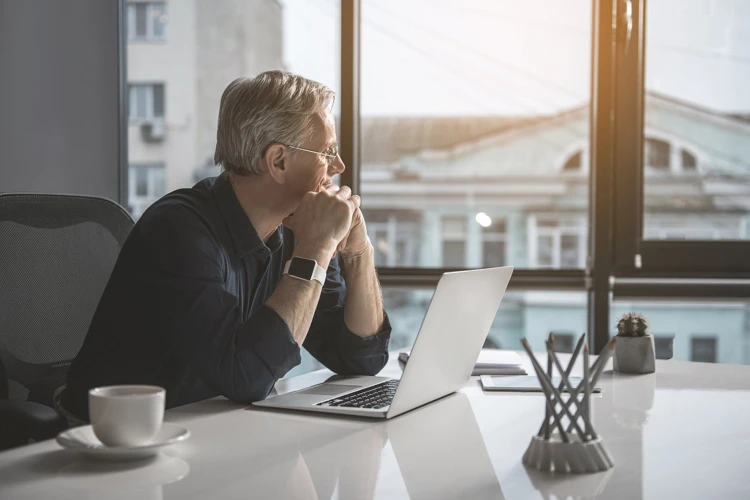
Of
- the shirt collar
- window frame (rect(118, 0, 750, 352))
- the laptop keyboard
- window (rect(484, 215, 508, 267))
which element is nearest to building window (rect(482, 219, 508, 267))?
window (rect(484, 215, 508, 267))

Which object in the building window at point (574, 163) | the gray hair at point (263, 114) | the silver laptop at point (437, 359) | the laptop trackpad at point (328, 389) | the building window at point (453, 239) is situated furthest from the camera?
the building window at point (453, 239)

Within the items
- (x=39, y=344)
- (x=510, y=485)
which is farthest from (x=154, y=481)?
(x=39, y=344)

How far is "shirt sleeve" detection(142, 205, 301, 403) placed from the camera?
130 cm

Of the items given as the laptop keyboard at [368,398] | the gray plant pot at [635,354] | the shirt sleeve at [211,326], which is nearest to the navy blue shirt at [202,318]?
the shirt sleeve at [211,326]

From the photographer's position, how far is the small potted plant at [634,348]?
163 centimetres

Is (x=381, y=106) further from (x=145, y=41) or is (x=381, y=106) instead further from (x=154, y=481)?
(x=154, y=481)

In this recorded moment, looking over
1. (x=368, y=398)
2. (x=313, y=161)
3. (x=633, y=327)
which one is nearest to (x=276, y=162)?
(x=313, y=161)

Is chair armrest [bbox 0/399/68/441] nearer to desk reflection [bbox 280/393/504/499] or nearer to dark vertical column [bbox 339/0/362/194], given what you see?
desk reflection [bbox 280/393/504/499]

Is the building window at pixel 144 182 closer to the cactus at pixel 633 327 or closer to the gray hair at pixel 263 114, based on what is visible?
the gray hair at pixel 263 114

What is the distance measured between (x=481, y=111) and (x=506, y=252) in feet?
1.85

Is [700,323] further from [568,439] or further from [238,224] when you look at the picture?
[568,439]

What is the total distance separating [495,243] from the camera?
124 inches

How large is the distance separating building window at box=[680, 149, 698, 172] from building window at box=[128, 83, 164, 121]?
207 cm

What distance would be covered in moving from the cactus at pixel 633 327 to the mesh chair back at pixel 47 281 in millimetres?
1120
